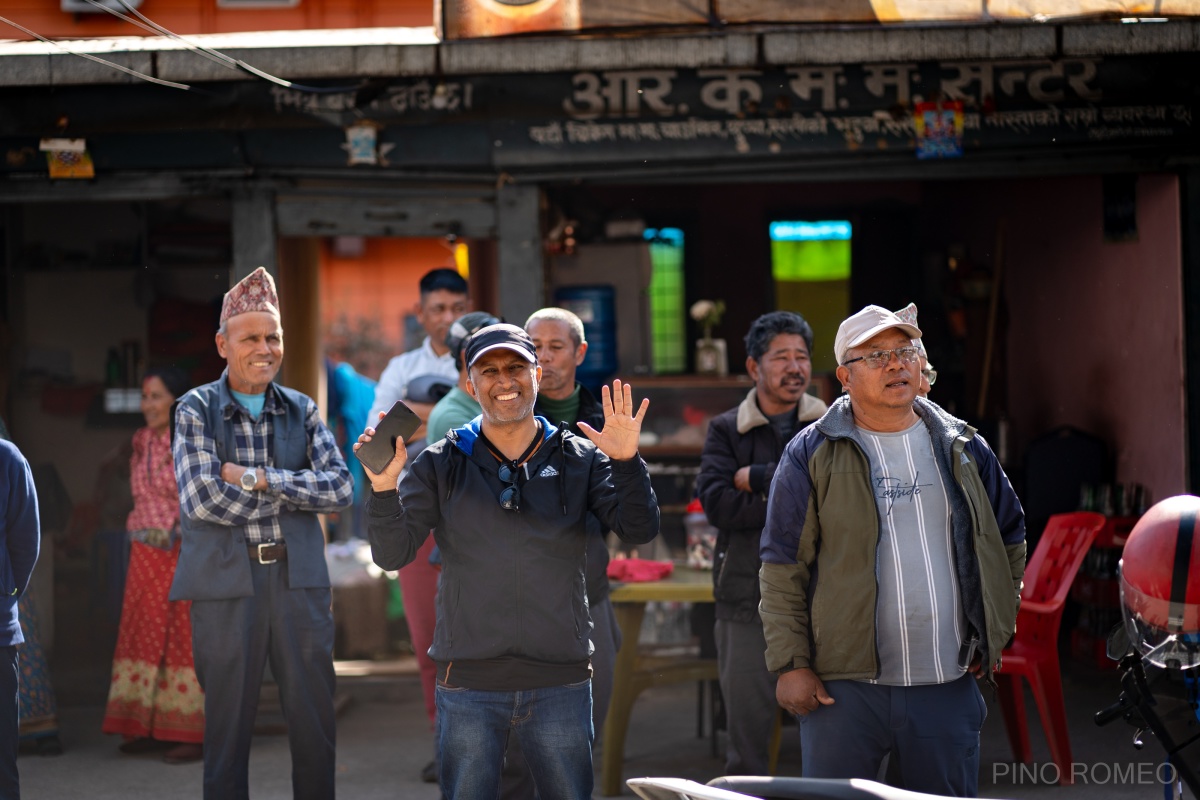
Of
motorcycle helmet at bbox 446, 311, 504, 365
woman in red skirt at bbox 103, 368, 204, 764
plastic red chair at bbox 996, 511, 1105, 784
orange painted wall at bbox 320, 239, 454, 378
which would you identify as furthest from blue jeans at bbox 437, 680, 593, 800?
orange painted wall at bbox 320, 239, 454, 378

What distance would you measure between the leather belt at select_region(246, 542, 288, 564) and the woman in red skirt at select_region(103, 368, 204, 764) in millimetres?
1942

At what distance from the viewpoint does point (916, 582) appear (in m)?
3.95

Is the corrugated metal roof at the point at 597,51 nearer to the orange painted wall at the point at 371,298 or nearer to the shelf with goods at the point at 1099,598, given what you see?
the shelf with goods at the point at 1099,598

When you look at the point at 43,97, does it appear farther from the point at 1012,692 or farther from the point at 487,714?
the point at 1012,692

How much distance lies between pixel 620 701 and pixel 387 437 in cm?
282

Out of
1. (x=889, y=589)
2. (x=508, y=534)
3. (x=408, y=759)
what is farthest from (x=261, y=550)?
(x=889, y=589)

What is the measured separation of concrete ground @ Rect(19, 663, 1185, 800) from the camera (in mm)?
6188

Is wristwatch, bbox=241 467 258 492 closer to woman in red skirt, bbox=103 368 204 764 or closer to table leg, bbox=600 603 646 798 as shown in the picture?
table leg, bbox=600 603 646 798

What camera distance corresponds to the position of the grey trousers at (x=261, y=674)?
5.12 meters

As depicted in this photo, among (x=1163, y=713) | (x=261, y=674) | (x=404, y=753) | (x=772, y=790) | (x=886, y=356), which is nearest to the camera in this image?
(x=772, y=790)

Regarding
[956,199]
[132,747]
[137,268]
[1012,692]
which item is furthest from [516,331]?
[956,199]

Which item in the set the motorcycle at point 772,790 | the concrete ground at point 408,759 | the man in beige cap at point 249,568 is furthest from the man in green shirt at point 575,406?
the motorcycle at point 772,790

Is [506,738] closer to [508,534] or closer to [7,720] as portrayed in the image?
[508,534]

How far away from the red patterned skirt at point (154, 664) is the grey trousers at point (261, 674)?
74.5 inches
